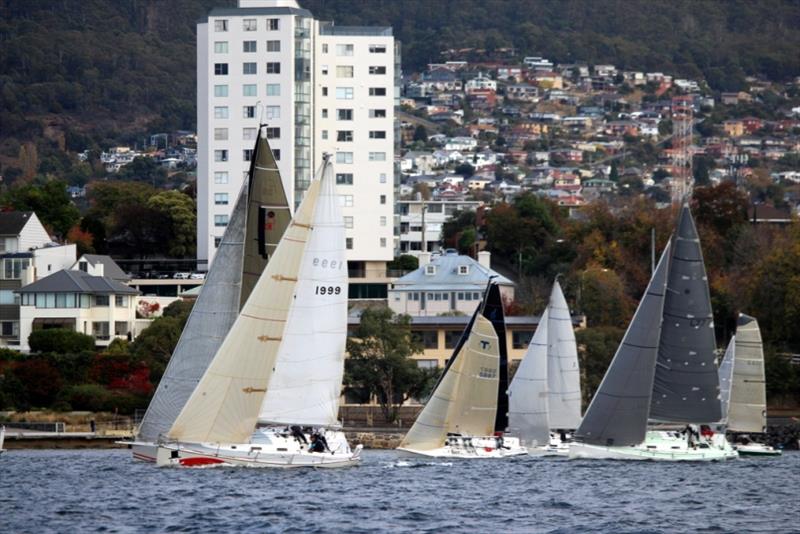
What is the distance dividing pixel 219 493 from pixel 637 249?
7008 cm

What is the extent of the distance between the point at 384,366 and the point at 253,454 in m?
34.2

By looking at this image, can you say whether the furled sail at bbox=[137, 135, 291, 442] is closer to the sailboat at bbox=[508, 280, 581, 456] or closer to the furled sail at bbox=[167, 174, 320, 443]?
the furled sail at bbox=[167, 174, 320, 443]

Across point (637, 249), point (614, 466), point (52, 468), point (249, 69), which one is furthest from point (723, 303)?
point (52, 468)

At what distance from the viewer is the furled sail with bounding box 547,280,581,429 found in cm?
7562

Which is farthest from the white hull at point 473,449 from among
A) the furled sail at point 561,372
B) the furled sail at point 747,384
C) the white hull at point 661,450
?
the furled sail at point 747,384

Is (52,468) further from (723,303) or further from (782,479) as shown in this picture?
(723,303)

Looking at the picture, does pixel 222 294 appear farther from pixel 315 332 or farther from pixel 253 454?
pixel 253 454

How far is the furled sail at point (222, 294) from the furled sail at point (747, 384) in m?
27.1

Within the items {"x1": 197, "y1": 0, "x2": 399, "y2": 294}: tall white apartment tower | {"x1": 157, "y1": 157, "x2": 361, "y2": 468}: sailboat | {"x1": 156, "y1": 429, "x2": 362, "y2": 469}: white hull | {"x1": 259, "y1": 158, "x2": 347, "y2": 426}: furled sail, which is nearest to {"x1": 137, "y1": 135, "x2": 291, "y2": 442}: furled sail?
{"x1": 156, "y1": 429, "x2": 362, "y2": 469}: white hull

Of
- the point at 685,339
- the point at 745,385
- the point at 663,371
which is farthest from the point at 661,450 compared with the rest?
the point at 745,385

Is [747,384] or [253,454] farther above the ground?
[747,384]

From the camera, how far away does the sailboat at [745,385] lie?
76938mm

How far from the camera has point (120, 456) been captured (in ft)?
226

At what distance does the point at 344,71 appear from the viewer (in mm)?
124250
